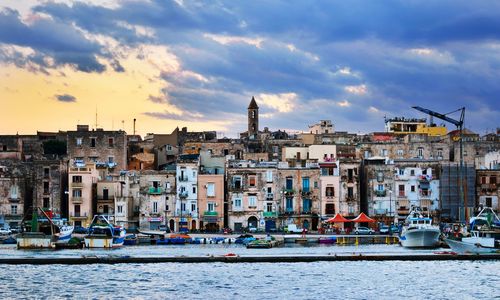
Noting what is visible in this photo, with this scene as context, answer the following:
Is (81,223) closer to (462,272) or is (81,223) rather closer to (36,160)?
(36,160)

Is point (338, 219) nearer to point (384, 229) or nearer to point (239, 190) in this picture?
point (384, 229)

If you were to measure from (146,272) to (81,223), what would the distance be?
43.9 metres

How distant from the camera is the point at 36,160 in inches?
4567

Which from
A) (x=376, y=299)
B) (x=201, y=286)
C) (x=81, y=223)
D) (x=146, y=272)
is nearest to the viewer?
(x=376, y=299)

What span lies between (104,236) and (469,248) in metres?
31.4

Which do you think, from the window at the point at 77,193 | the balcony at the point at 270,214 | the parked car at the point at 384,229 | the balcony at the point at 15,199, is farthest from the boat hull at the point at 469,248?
the balcony at the point at 15,199

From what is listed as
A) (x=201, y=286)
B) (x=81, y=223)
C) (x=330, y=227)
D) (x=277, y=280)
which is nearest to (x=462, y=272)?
(x=277, y=280)

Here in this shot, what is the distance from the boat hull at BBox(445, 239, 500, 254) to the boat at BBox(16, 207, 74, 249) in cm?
3355

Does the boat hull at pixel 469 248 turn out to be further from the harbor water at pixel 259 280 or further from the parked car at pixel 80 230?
the parked car at pixel 80 230

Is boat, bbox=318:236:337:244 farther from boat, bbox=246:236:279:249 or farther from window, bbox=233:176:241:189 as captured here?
window, bbox=233:176:241:189

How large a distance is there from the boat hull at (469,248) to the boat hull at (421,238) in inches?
302

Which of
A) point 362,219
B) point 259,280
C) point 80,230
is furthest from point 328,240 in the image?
point 259,280

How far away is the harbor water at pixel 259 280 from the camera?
6050 cm

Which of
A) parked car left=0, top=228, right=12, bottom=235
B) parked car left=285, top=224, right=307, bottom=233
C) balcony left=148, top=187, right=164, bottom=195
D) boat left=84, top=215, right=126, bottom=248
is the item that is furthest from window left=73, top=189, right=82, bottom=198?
parked car left=285, top=224, right=307, bottom=233
